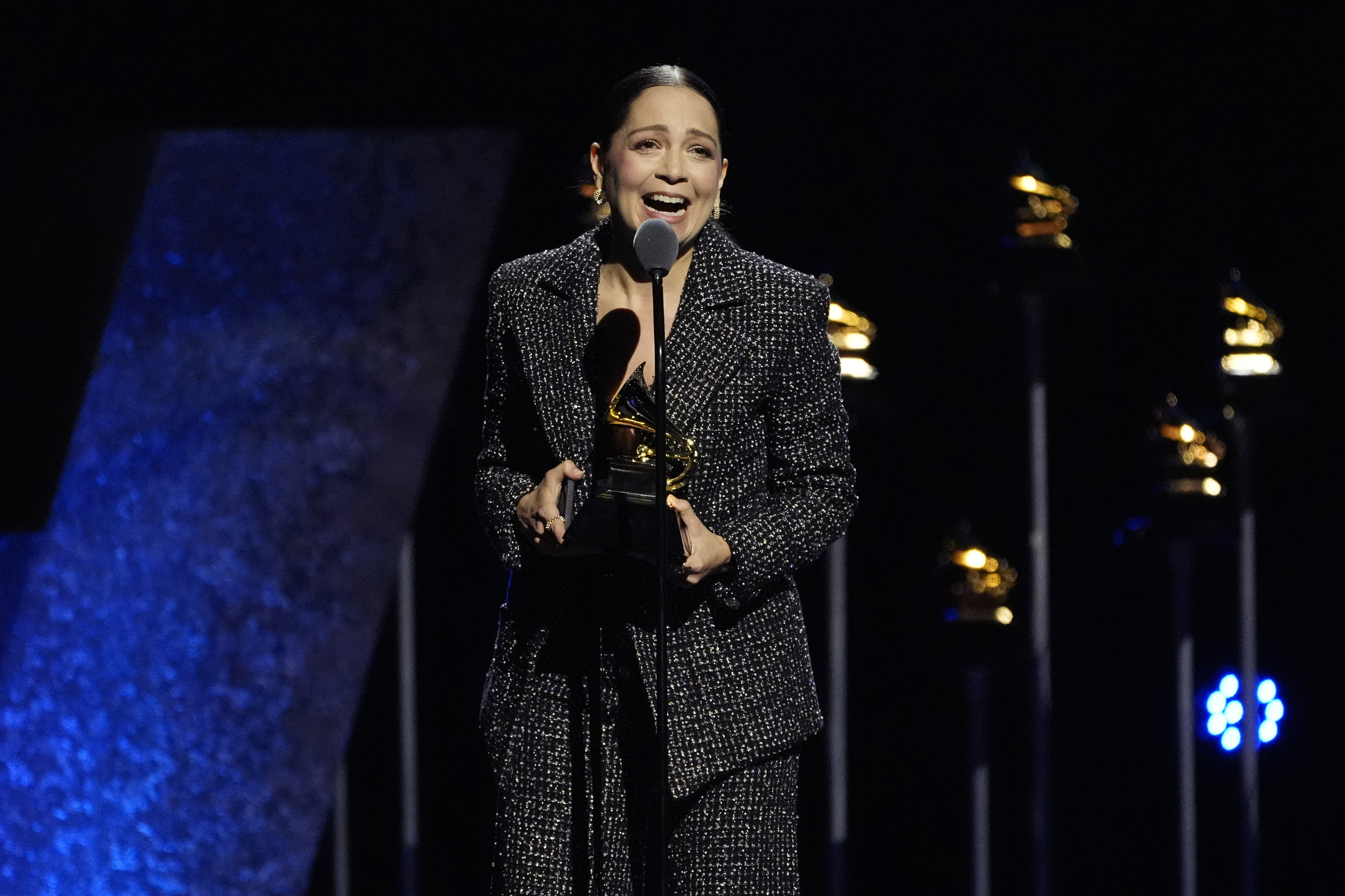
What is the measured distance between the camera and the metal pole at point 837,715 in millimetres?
3373

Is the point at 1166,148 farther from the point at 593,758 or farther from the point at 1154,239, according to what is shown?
the point at 593,758

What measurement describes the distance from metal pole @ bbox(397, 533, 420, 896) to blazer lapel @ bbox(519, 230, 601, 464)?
1820 mm

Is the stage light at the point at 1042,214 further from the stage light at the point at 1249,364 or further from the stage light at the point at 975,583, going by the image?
the stage light at the point at 975,583

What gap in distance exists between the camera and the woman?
1601 millimetres

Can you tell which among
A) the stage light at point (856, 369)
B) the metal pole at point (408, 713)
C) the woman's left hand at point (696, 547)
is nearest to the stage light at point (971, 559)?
the stage light at point (856, 369)

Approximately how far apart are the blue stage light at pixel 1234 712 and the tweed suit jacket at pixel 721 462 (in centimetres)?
247

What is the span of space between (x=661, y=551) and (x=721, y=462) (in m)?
0.27

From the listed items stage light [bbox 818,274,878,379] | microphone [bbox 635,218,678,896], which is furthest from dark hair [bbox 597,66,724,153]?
stage light [bbox 818,274,878,379]

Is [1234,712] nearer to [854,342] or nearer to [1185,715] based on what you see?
[1185,715]

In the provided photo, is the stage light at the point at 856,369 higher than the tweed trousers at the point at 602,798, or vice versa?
the stage light at the point at 856,369

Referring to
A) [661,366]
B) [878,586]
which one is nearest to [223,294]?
[878,586]

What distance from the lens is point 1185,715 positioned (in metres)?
3.64

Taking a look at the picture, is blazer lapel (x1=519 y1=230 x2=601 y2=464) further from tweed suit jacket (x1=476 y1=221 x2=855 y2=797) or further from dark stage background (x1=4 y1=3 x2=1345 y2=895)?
dark stage background (x1=4 y1=3 x2=1345 y2=895)

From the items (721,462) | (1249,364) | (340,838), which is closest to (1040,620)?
(1249,364)
